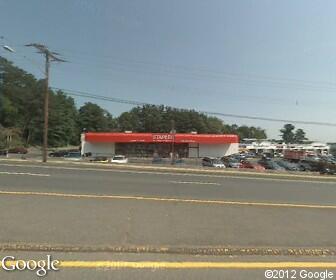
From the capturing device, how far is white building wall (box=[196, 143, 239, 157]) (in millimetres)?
65438

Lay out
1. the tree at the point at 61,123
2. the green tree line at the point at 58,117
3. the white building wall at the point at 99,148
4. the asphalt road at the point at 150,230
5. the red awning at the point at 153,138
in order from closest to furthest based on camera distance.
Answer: the asphalt road at the point at 150,230
the red awning at the point at 153,138
the white building wall at the point at 99,148
the green tree line at the point at 58,117
the tree at the point at 61,123

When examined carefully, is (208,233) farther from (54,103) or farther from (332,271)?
(54,103)

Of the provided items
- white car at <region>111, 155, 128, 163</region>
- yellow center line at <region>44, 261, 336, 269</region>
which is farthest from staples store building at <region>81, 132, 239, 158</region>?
yellow center line at <region>44, 261, 336, 269</region>

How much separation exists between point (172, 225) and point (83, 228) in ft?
5.40

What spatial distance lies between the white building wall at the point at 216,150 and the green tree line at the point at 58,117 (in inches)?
1519

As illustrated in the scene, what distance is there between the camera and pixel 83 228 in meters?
6.34

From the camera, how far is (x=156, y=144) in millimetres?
65500

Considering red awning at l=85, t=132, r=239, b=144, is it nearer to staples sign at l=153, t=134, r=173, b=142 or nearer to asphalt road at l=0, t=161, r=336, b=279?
staples sign at l=153, t=134, r=173, b=142

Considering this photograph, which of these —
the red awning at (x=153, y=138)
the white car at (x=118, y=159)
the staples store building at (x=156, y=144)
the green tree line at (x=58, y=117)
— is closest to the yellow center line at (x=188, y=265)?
the white car at (x=118, y=159)

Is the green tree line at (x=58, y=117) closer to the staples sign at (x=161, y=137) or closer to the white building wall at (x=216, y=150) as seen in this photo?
the staples sign at (x=161, y=137)

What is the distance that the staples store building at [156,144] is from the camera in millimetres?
63062

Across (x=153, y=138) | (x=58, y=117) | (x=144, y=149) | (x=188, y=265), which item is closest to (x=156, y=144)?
(x=144, y=149)

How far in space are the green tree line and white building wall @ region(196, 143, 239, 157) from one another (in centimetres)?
3858

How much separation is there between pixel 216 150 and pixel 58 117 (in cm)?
6085
